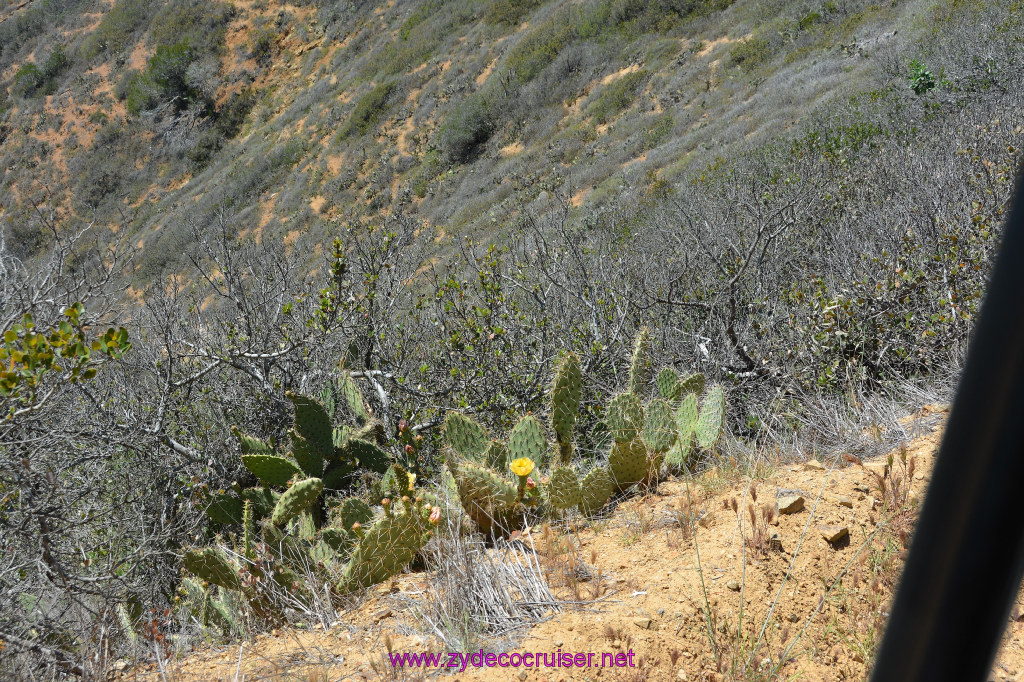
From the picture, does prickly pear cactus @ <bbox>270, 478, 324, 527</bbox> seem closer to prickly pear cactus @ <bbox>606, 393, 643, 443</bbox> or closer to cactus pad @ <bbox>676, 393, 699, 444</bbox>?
prickly pear cactus @ <bbox>606, 393, 643, 443</bbox>

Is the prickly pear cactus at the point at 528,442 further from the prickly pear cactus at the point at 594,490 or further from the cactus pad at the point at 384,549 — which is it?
the cactus pad at the point at 384,549

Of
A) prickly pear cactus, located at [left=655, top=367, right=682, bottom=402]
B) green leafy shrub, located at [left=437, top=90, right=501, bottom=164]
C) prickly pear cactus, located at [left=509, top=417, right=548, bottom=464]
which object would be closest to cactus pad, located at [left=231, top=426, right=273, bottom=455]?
prickly pear cactus, located at [left=509, top=417, right=548, bottom=464]

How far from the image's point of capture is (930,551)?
1.88 ft

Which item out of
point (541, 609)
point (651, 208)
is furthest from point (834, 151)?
point (541, 609)

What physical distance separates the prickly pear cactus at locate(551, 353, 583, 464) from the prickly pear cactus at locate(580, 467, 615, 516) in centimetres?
53

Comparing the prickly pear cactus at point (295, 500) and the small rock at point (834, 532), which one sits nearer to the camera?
the small rock at point (834, 532)

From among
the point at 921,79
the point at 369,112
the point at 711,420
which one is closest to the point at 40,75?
the point at 369,112

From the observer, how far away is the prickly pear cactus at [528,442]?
11.3ft

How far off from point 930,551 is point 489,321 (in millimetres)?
5143

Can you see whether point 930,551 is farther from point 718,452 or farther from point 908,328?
point 908,328

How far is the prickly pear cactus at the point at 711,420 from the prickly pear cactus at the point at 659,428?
128 millimetres

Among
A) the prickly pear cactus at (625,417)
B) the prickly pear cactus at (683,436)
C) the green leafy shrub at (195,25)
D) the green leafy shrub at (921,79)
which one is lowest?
the green leafy shrub at (921,79)

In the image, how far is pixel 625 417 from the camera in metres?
3.15

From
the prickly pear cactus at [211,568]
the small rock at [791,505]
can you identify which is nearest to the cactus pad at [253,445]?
the prickly pear cactus at [211,568]
